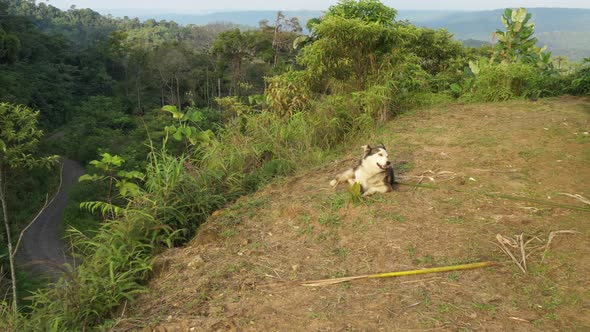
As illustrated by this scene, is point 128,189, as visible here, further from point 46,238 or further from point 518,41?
point 46,238

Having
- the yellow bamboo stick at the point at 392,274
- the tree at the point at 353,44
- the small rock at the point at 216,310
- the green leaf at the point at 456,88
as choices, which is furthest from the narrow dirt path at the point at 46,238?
the yellow bamboo stick at the point at 392,274

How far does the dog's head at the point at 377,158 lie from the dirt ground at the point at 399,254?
277 mm

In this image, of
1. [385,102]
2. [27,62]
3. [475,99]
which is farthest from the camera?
[27,62]

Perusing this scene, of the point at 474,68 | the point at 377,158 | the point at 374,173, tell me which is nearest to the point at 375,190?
the point at 374,173

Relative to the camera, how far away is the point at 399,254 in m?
3.04

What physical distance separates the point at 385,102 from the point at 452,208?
9.40ft

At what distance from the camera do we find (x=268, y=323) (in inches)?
96.3

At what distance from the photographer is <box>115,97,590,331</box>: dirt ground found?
246cm

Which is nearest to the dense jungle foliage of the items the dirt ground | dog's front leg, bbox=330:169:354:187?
the dirt ground

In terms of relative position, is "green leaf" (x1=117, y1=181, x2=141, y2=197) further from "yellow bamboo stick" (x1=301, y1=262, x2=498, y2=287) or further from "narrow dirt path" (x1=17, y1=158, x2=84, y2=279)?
"narrow dirt path" (x1=17, y1=158, x2=84, y2=279)

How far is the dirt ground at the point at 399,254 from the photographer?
2457mm

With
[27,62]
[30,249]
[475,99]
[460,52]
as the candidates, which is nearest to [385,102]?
[475,99]

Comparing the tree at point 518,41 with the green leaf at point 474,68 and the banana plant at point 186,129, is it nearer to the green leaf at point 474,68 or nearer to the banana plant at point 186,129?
the green leaf at point 474,68

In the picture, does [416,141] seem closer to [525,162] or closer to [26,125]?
[525,162]
